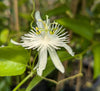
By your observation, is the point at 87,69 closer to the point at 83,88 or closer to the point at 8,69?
the point at 83,88

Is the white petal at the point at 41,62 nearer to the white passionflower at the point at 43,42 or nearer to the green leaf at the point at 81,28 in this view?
the white passionflower at the point at 43,42

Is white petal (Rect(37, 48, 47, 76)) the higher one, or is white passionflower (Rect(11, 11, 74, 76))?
white passionflower (Rect(11, 11, 74, 76))

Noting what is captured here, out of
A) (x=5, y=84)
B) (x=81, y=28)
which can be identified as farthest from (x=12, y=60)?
(x=81, y=28)

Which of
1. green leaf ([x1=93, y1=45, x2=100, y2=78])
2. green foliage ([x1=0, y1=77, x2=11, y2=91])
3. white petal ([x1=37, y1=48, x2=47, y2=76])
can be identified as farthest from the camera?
green leaf ([x1=93, y1=45, x2=100, y2=78])

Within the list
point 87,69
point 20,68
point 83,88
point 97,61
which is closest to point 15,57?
point 20,68

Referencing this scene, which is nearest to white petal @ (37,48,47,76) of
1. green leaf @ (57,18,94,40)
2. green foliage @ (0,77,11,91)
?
green foliage @ (0,77,11,91)

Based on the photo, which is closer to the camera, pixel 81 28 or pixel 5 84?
pixel 5 84

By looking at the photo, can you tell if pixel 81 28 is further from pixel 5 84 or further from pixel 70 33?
pixel 5 84

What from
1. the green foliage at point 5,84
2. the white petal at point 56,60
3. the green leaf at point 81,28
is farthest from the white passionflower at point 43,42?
the green leaf at point 81,28

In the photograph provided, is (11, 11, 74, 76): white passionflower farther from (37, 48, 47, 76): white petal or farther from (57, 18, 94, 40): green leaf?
(57, 18, 94, 40): green leaf
